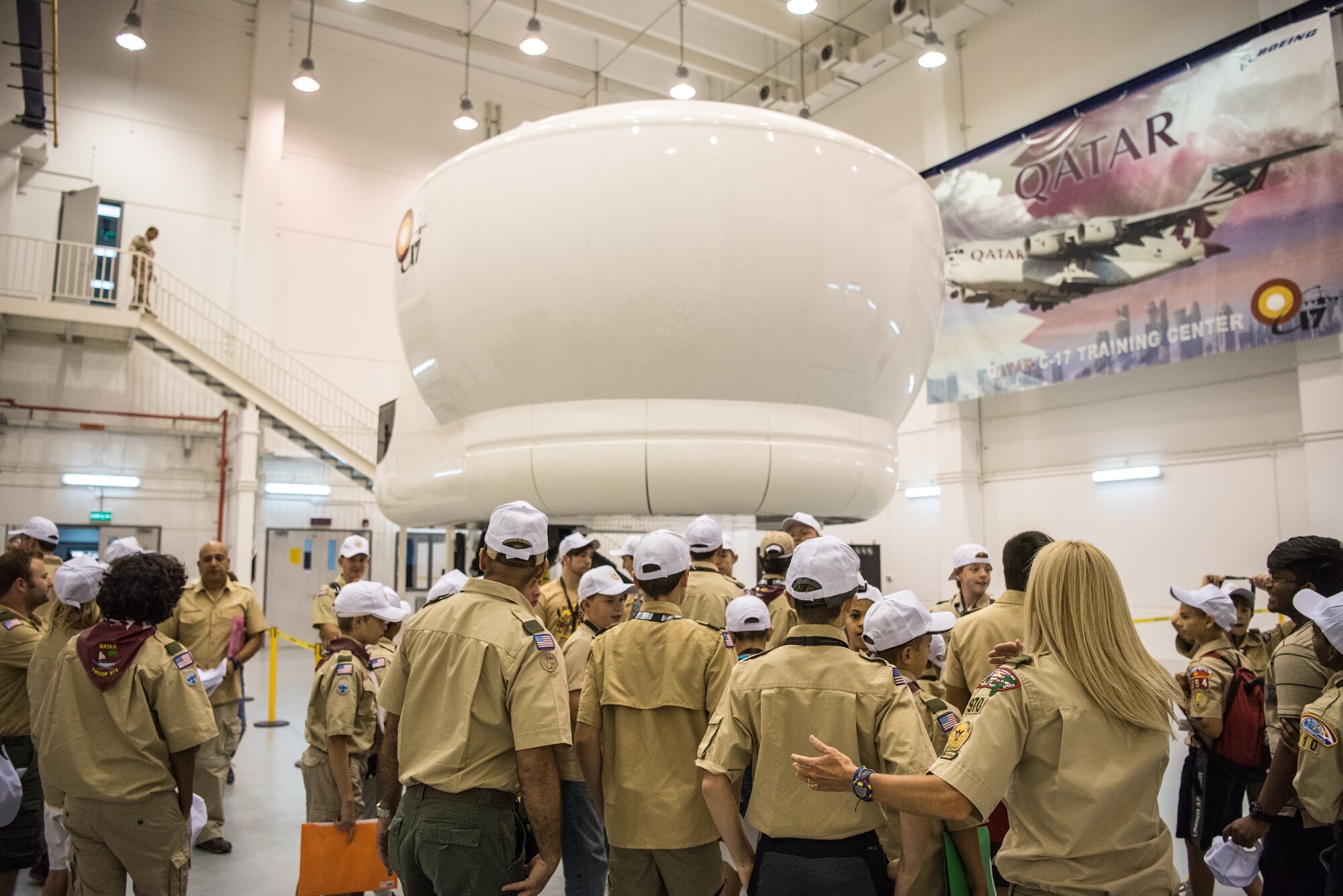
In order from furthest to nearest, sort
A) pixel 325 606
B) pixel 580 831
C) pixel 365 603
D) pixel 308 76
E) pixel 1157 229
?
pixel 308 76, pixel 1157 229, pixel 325 606, pixel 365 603, pixel 580 831

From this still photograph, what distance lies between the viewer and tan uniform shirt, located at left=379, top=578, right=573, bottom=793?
2736 mm

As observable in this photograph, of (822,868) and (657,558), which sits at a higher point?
(657,558)

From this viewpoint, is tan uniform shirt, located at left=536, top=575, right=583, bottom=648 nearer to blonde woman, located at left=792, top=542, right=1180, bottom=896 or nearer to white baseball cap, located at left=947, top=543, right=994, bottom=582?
white baseball cap, located at left=947, top=543, right=994, bottom=582

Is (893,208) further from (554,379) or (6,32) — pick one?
(6,32)

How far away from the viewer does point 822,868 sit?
2.49m

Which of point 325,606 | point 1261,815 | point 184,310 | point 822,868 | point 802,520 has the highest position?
point 184,310

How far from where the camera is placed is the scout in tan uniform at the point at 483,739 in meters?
2.71

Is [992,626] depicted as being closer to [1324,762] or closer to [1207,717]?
[1324,762]

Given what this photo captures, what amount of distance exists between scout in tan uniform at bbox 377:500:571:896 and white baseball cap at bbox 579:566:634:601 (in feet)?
4.23

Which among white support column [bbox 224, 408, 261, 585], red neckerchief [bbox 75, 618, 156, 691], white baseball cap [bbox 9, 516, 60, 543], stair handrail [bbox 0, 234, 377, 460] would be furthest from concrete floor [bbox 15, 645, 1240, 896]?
stair handrail [bbox 0, 234, 377, 460]

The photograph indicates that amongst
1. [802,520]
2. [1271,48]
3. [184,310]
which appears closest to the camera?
[802,520]

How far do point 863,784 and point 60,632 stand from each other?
11.4 feet

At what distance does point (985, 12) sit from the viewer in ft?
51.2

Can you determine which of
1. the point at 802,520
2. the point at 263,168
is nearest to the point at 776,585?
the point at 802,520
